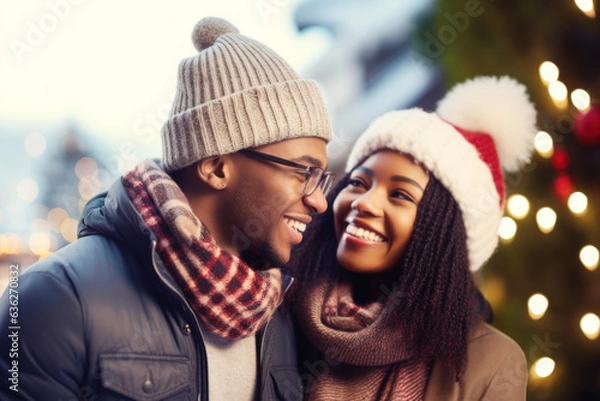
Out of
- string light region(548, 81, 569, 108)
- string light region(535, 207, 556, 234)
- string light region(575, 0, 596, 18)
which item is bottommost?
string light region(535, 207, 556, 234)

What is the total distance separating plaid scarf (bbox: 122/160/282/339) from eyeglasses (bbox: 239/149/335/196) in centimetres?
20

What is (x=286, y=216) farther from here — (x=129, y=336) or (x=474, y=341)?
(x=474, y=341)

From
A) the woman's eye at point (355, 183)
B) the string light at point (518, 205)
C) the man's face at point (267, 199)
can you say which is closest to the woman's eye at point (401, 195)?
the woman's eye at point (355, 183)

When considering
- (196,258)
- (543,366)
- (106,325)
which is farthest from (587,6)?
(106,325)

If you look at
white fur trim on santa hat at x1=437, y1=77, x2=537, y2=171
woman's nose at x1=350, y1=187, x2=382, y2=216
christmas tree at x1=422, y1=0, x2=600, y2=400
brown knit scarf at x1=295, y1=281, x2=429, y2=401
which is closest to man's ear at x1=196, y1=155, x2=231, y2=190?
woman's nose at x1=350, y1=187, x2=382, y2=216

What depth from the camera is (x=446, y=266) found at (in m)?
1.64

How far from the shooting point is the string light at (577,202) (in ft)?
6.83

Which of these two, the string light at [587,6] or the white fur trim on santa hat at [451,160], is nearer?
the white fur trim on santa hat at [451,160]

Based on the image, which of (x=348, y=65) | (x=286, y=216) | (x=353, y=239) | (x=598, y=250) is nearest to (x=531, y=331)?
(x=598, y=250)

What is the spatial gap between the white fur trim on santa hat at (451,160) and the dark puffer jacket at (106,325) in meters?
0.70

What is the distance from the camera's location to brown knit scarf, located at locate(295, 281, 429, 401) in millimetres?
1553

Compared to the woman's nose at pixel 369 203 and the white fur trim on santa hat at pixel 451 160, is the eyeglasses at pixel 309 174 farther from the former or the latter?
the white fur trim on santa hat at pixel 451 160

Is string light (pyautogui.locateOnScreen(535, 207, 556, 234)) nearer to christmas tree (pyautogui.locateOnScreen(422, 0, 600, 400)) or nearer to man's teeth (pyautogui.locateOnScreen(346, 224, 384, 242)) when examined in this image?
christmas tree (pyautogui.locateOnScreen(422, 0, 600, 400))

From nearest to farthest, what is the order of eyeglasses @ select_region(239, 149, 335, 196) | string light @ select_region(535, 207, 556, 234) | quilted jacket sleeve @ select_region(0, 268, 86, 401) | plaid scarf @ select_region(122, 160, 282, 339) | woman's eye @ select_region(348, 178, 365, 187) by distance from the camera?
quilted jacket sleeve @ select_region(0, 268, 86, 401)
plaid scarf @ select_region(122, 160, 282, 339)
eyeglasses @ select_region(239, 149, 335, 196)
woman's eye @ select_region(348, 178, 365, 187)
string light @ select_region(535, 207, 556, 234)
